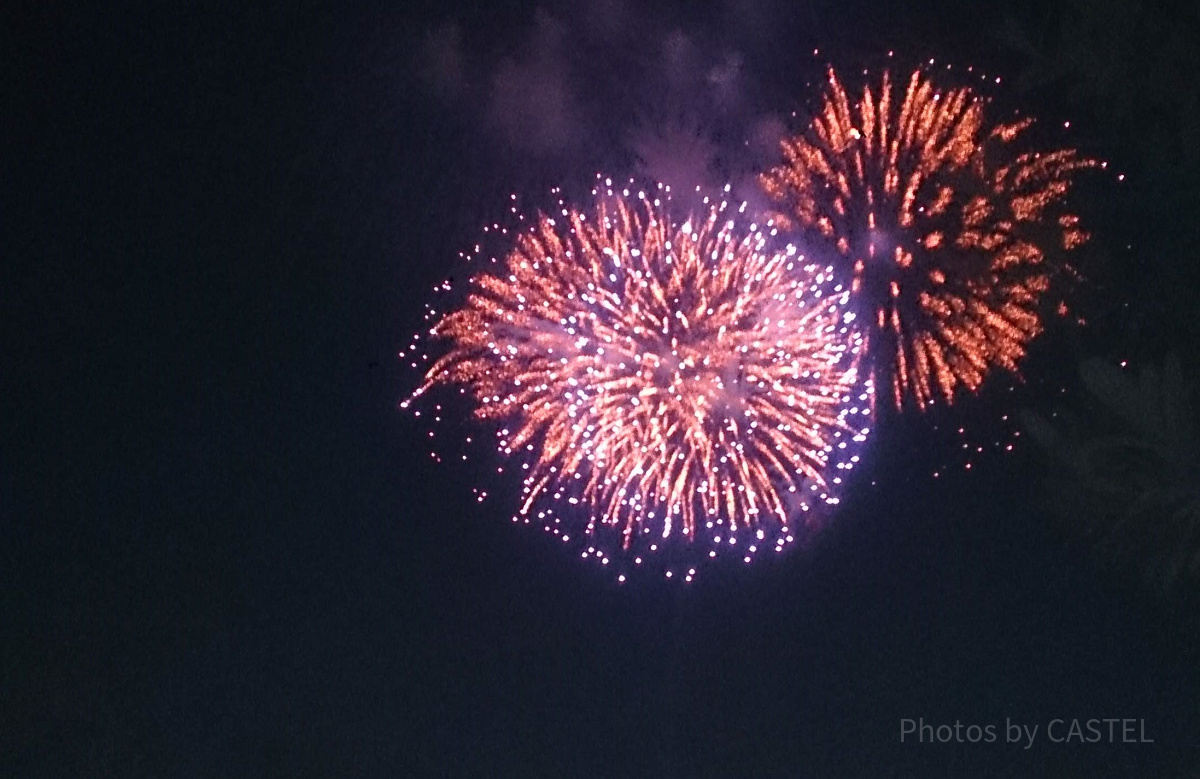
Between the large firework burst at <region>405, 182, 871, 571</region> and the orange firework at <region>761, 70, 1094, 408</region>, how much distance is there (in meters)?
0.13

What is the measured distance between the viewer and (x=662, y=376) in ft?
11.0

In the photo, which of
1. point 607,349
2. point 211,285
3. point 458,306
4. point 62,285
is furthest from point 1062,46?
point 62,285

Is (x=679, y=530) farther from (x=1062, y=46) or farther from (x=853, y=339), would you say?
(x=1062, y=46)

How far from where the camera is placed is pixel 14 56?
12.9 feet

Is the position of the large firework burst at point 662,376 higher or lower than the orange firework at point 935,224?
lower

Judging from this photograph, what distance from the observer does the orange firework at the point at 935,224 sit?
11.1 feet

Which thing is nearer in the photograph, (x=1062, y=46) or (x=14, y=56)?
(x=1062, y=46)

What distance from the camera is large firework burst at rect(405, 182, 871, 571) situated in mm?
3336

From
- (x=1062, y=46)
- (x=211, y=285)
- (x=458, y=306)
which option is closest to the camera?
(x=1062, y=46)

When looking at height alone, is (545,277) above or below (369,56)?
below

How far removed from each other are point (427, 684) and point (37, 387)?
151cm

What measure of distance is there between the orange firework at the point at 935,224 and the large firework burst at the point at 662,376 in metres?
0.13

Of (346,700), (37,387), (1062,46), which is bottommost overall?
(346,700)

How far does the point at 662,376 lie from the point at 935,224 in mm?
843
